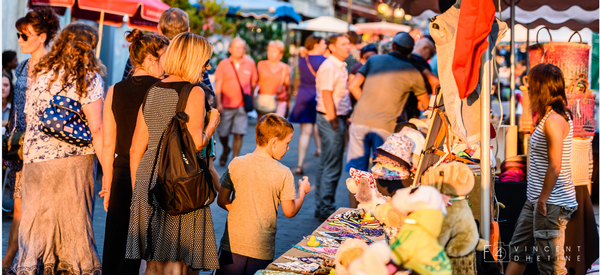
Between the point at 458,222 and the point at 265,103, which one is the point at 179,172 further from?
the point at 265,103

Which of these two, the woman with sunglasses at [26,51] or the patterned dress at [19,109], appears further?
the patterned dress at [19,109]

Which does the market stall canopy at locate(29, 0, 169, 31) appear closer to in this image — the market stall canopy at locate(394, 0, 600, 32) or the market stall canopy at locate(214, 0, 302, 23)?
the market stall canopy at locate(394, 0, 600, 32)

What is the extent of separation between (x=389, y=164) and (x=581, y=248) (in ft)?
5.11

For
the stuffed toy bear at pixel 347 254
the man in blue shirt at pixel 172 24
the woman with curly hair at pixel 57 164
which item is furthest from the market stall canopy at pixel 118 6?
the stuffed toy bear at pixel 347 254

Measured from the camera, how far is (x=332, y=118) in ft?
22.5

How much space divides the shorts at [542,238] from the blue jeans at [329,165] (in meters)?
2.74

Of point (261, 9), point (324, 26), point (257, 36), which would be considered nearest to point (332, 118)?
point (261, 9)

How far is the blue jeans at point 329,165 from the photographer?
6.88m

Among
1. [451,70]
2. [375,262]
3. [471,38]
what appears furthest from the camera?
[451,70]

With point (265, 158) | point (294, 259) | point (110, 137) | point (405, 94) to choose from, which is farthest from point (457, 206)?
point (405, 94)

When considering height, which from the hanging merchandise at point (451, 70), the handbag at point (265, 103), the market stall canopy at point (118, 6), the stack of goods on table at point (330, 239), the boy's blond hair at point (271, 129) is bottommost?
the stack of goods on table at point (330, 239)

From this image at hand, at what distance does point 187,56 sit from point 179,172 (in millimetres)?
686

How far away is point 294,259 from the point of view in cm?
325

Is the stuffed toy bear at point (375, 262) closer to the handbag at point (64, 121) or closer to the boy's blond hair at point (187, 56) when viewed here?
the boy's blond hair at point (187, 56)
